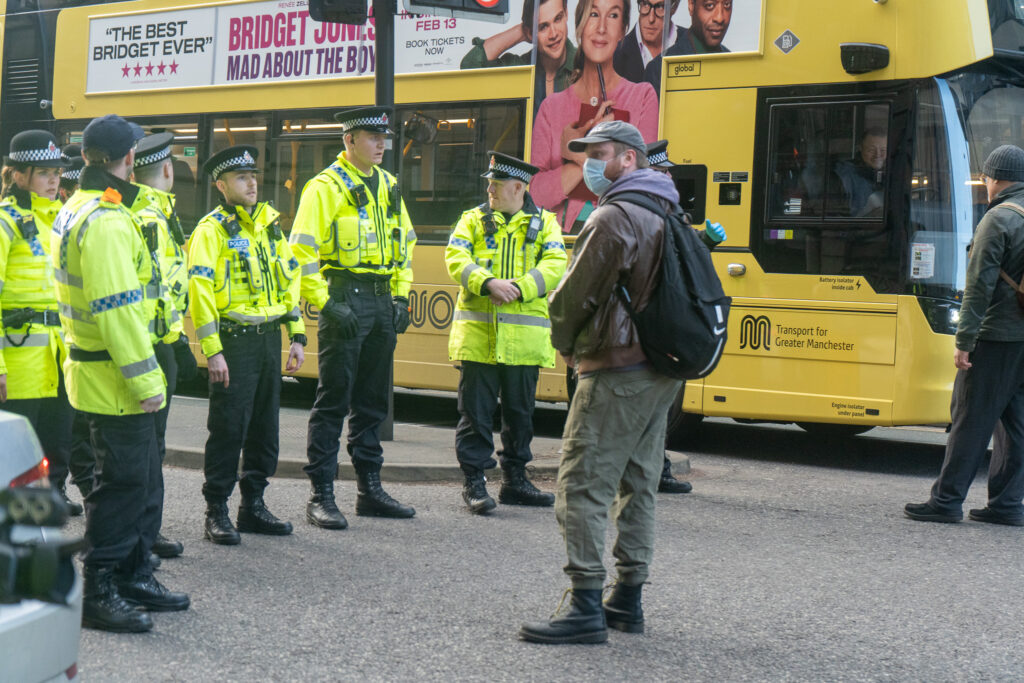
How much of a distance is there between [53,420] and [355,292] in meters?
1.61

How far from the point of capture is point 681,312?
467 cm

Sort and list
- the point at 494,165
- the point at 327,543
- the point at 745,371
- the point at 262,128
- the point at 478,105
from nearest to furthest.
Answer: the point at 327,543 → the point at 494,165 → the point at 745,371 → the point at 478,105 → the point at 262,128

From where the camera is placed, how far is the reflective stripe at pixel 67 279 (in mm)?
4699

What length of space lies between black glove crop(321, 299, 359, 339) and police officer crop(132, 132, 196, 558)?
45.3 inches

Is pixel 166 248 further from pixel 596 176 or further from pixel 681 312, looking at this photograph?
pixel 681 312

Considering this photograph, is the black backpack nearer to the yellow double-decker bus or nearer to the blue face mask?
the blue face mask

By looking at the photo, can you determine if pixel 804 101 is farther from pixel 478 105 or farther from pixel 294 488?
pixel 294 488

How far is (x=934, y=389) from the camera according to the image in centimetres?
868

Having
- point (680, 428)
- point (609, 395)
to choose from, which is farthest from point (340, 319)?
point (680, 428)

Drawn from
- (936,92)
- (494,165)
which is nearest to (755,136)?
(936,92)

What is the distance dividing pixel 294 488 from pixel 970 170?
484 cm

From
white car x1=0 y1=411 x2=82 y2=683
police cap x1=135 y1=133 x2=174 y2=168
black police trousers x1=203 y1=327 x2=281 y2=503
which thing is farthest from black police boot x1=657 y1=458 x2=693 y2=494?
white car x1=0 y1=411 x2=82 y2=683

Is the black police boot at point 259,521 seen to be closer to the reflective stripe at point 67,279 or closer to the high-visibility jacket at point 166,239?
the high-visibility jacket at point 166,239

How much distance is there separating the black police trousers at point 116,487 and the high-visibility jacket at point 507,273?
8.90ft
